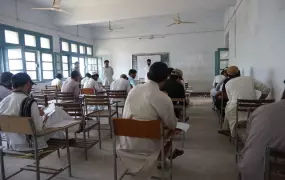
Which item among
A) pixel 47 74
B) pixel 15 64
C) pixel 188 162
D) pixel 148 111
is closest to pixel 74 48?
pixel 47 74

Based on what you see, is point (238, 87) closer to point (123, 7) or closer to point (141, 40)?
point (123, 7)

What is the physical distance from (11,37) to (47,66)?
1625 millimetres

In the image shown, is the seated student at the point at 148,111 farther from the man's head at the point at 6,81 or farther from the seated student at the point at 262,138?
the man's head at the point at 6,81

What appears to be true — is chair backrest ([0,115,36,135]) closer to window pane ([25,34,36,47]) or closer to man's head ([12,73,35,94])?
man's head ([12,73,35,94])

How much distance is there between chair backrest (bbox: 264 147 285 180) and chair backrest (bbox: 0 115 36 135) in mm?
1700

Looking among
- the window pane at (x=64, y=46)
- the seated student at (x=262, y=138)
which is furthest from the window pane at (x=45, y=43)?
the seated student at (x=262, y=138)

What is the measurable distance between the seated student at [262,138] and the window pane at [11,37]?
272 inches

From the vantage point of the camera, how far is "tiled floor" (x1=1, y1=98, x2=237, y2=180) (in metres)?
2.37

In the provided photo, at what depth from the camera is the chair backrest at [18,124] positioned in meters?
1.75

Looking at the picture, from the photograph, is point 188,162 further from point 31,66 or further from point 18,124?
point 31,66

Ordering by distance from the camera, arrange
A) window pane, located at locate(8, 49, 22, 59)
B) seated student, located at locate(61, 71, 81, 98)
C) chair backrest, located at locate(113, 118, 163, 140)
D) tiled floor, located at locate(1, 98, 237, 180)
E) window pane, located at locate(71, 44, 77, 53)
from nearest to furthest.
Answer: chair backrest, located at locate(113, 118, 163, 140), tiled floor, located at locate(1, 98, 237, 180), seated student, located at locate(61, 71, 81, 98), window pane, located at locate(8, 49, 22, 59), window pane, located at locate(71, 44, 77, 53)

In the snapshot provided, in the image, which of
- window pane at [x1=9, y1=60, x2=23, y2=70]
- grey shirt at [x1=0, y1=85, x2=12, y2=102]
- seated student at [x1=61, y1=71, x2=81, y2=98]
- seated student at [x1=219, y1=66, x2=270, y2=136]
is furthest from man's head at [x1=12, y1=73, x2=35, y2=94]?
window pane at [x1=9, y1=60, x2=23, y2=70]

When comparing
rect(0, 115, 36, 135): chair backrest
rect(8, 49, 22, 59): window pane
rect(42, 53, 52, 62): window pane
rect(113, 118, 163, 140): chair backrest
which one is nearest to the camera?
rect(113, 118, 163, 140): chair backrest

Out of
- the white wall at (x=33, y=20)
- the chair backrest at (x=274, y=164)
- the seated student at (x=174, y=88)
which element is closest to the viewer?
the chair backrest at (x=274, y=164)
